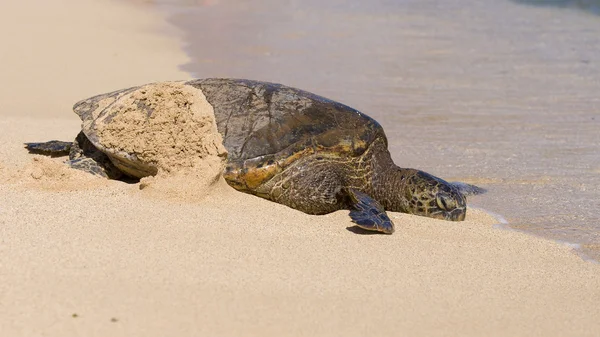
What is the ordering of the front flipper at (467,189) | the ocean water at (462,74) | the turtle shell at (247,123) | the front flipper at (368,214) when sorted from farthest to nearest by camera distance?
the ocean water at (462,74), the front flipper at (467,189), the turtle shell at (247,123), the front flipper at (368,214)

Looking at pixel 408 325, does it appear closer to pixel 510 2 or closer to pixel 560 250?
pixel 560 250

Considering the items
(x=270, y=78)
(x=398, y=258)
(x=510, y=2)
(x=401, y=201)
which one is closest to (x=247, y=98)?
(x=401, y=201)

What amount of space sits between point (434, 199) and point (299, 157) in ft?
2.93

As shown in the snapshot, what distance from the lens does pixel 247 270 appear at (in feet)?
11.9

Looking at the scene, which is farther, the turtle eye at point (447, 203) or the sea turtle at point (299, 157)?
the turtle eye at point (447, 203)

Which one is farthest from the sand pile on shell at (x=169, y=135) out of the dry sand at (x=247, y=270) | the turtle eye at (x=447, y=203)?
the turtle eye at (x=447, y=203)

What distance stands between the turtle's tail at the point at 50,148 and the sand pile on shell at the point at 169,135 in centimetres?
78

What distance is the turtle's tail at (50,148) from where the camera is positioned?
5871mm

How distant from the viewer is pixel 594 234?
16.6ft

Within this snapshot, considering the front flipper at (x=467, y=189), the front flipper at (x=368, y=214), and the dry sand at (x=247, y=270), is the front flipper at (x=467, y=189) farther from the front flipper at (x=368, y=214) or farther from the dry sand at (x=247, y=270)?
the front flipper at (x=368, y=214)

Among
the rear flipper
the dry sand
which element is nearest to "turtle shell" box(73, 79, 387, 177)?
the rear flipper

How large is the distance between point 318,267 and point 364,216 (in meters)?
0.90

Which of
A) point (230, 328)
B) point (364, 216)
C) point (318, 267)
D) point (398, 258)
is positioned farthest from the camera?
point (364, 216)

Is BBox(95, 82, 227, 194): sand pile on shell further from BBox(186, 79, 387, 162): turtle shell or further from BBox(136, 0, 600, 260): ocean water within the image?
BBox(136, 0, 600, 260): ocean water
